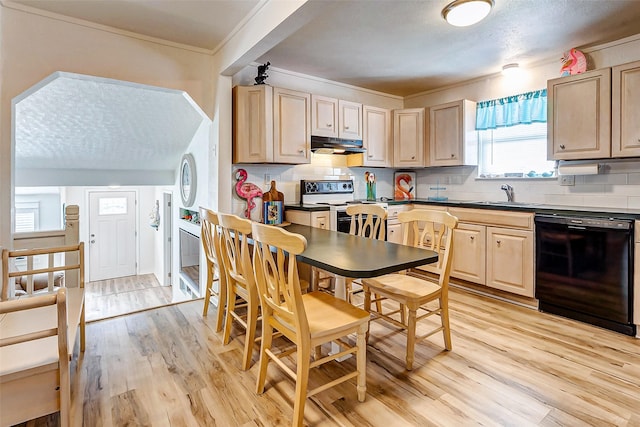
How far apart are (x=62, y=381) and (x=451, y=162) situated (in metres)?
3.93

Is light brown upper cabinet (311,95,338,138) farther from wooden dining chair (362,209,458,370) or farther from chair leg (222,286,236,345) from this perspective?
chair leg (222,286,236,345)

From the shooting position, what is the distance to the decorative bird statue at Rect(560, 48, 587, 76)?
312 centimetres

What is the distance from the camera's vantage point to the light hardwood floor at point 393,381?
66.9 inches

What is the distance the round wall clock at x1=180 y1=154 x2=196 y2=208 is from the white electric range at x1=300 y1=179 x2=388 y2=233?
4.58 feet

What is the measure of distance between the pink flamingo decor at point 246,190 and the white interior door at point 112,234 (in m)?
5.27

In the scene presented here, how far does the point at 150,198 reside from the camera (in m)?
7.58

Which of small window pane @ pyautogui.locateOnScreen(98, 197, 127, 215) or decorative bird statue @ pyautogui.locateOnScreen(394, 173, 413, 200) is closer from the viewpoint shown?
decorative bird statue @ pyautogui.locateOnScreen(394, 173, 413, 200)

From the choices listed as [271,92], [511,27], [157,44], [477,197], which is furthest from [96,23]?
[477,197]

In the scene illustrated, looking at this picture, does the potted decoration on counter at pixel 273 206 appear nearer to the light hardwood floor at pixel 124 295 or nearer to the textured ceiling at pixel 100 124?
the textured ceiling at pixel 100 124

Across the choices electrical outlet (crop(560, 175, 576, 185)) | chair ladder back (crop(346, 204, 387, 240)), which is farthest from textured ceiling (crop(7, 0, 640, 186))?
chair ladder back (crop(346, 204, 387, 240))

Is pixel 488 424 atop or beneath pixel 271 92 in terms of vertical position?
beneath

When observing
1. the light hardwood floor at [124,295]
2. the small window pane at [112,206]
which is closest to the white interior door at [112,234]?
the small window pane at [112,206]

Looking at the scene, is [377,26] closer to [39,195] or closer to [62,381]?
[62,381]

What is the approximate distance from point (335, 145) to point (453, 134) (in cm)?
144
